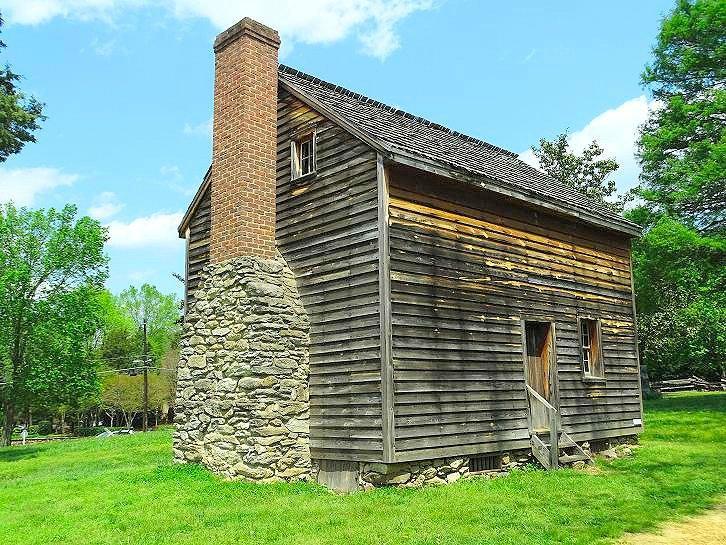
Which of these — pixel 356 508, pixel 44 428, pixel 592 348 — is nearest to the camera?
pixel 356 508

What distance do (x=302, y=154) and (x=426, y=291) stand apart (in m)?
4.24

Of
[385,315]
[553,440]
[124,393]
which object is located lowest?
[124,393]

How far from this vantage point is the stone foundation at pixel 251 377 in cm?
1221

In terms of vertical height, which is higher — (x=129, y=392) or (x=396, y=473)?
(x=396, y=473)

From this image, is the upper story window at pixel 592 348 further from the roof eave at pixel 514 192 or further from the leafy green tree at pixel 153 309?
the leafy green tree at pixel 153 309

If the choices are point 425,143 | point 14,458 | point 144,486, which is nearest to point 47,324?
point 14,458

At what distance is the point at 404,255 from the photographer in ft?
38.7

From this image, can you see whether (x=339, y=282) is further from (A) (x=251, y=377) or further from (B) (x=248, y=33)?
(B) (x=248, y=33)

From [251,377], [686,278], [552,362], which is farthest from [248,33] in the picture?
[686,278]

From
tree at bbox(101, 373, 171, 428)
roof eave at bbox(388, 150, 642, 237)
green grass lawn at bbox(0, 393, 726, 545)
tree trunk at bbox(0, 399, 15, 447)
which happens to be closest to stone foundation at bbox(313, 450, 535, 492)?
green grass lawn at bbox(0, 393, 726, 545)

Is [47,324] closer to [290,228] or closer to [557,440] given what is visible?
[290,228]

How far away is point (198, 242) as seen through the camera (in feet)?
52.5

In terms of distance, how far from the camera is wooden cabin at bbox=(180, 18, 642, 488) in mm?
11578

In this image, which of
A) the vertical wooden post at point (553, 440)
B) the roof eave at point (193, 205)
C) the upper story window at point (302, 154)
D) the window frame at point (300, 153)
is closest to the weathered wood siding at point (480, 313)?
the vertical wooden post at point (553, 440)
